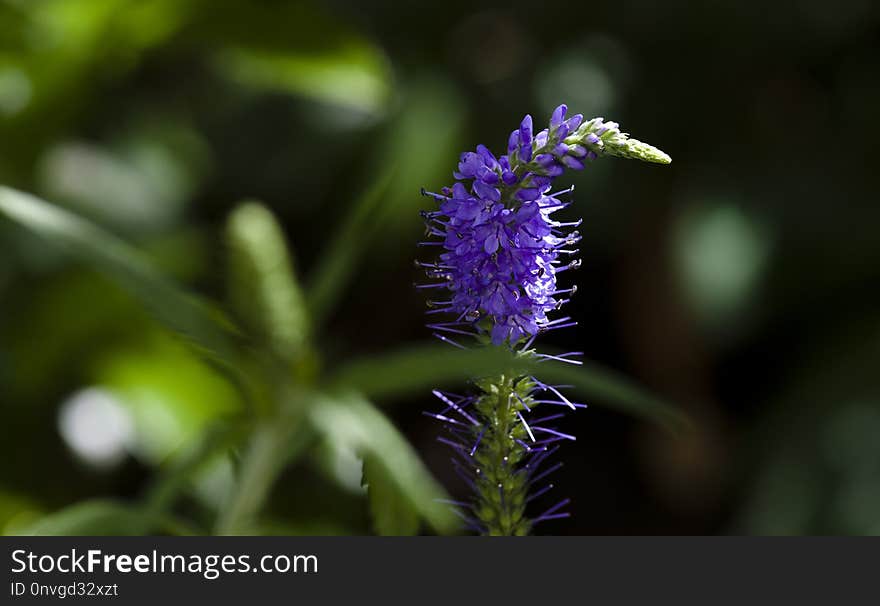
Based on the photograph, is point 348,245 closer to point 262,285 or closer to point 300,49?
point 262,285

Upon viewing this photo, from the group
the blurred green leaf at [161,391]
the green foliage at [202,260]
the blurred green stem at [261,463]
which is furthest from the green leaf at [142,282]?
the blurred green leaf at [161,391]

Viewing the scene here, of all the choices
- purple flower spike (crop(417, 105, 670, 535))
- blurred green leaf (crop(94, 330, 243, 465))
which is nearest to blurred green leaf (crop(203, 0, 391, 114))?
blurred green leaf (crop(94, 330, 243, 465))

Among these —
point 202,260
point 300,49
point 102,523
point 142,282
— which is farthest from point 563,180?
→ point 102,523

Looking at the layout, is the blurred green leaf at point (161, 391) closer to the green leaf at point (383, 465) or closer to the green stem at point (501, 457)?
the green leaf at point (383, 465)

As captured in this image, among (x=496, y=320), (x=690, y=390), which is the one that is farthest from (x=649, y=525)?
(x=496, y=320)

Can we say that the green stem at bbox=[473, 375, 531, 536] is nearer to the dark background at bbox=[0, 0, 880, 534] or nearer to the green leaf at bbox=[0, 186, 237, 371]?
the green leaf at bbox=[0, 186, 237, 371]
